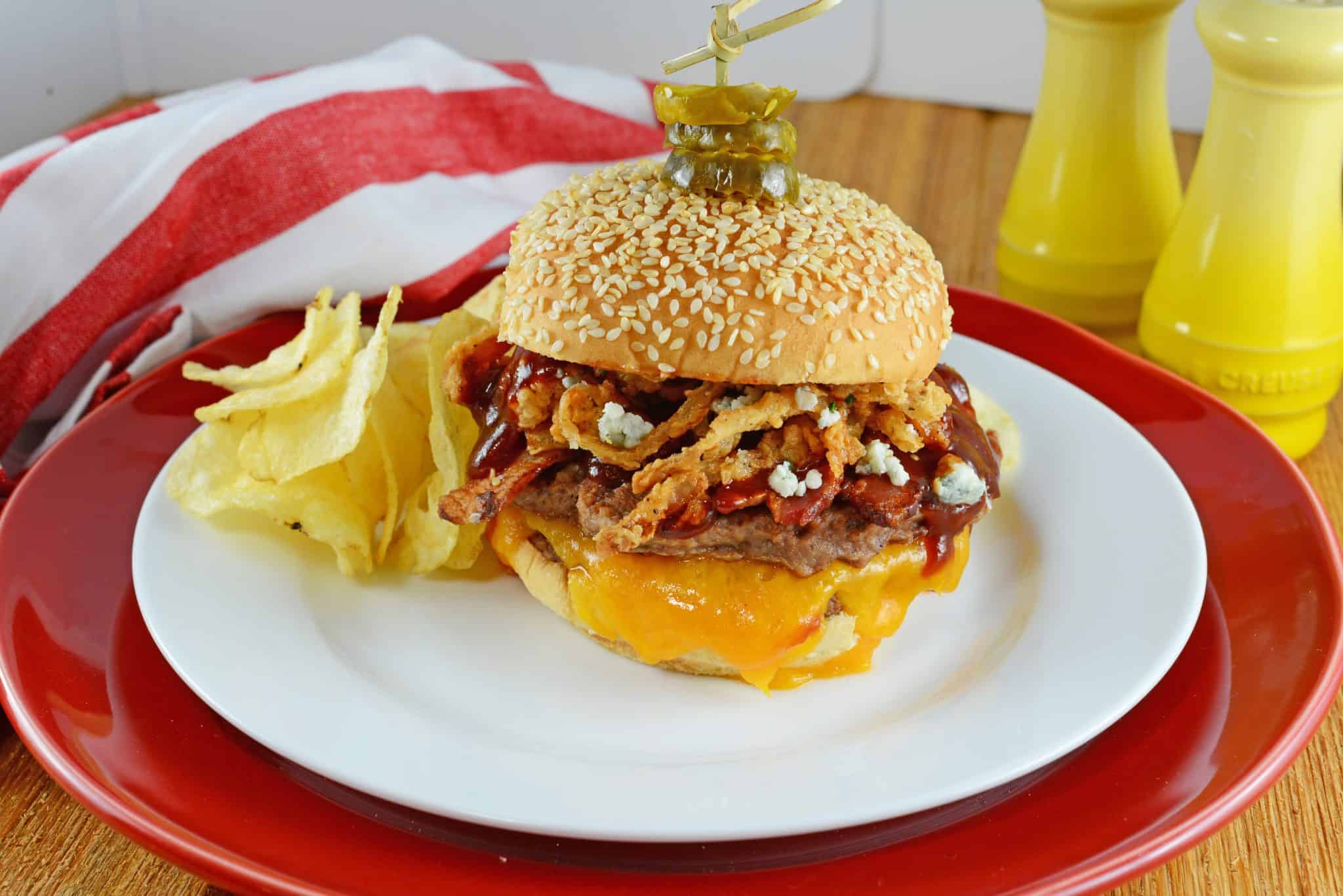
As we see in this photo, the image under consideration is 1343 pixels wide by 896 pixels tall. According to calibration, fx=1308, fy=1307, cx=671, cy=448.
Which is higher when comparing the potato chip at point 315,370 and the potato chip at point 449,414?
the potato chip at point 315,370

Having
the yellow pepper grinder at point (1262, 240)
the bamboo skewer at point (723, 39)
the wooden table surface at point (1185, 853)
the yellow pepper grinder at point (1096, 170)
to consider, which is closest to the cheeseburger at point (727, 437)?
the bamboo skewer at point (723, 39)

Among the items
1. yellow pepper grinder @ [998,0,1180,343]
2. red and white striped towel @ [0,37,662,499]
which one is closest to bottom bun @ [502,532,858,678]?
red and white striped towel @ [0,37,662,499]

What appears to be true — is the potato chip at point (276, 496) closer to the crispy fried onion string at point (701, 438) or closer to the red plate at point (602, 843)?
the red plate at point (602, 843)

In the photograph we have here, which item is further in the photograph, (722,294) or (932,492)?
(932,492)

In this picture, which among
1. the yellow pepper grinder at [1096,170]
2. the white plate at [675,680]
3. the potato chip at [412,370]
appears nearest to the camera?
the white plate at [675,680]

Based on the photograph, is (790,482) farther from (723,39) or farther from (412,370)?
(412,370)

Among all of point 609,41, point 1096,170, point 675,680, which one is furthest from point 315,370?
point 609,41

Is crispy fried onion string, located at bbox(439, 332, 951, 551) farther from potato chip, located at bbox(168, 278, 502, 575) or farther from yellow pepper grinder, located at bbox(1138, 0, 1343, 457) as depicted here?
yellow pepper grinder, located at bbox(1138, 0, 1343, 457)
